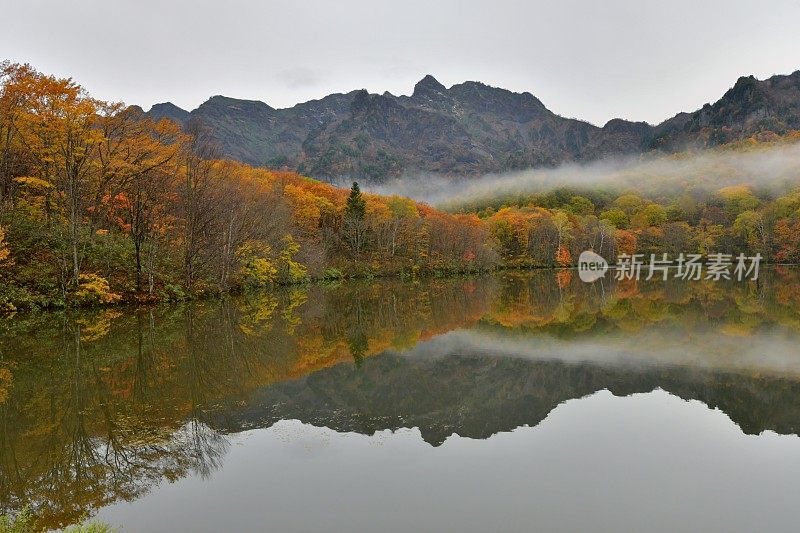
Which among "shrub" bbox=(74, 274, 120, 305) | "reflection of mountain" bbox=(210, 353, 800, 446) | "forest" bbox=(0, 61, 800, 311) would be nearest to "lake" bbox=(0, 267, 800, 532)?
"reflection of mountain" bbox=(210, 353, 800, 446)

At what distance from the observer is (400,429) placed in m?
8.39

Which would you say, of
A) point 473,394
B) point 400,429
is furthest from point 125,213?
point 400,429

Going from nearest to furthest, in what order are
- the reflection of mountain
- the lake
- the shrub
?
1. the lake
2. the reflection of mountain
3. the shrub

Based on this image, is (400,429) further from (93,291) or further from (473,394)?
(93,291)

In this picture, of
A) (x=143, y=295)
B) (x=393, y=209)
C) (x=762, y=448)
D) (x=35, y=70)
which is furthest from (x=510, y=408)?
(x=393, y=209)

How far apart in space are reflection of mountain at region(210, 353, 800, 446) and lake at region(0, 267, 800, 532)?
0.06 m

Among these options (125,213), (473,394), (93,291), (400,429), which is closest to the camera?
(400,429)

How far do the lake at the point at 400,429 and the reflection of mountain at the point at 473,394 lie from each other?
6 cm

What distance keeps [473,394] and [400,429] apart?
2638mm

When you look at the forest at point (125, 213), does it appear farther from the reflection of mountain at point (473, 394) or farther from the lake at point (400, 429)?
the reflection of mountain at point (473, 394)

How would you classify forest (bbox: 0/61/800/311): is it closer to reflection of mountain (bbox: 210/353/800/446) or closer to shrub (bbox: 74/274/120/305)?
shrub (bbox: 74/274/120/305)

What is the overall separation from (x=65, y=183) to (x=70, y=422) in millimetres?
17420

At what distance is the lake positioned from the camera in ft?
18.7

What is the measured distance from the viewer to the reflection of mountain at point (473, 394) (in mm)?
8719
